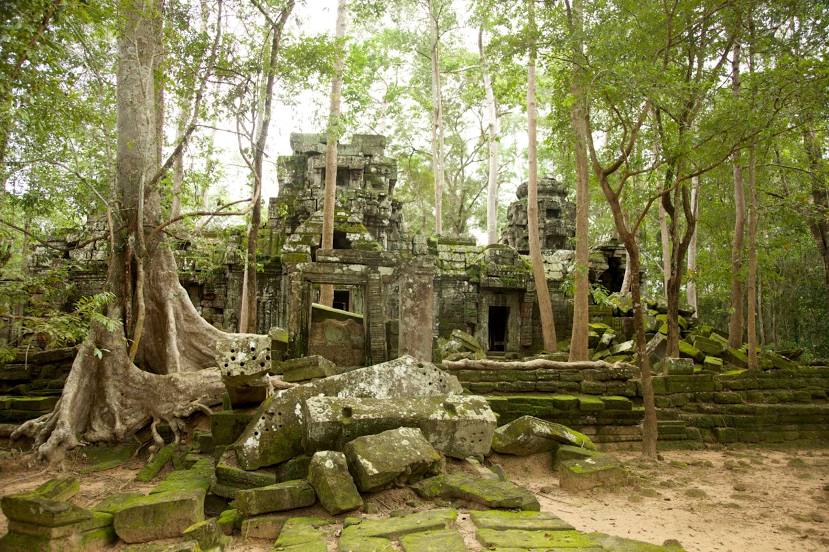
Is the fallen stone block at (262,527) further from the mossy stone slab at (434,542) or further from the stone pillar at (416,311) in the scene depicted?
the stone pillar at (416,311)

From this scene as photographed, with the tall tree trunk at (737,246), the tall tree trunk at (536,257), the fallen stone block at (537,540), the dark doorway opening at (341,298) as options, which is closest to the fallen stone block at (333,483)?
the fallen stone block at (537,540)

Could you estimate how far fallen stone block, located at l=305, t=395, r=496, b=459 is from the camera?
5000 millimetres

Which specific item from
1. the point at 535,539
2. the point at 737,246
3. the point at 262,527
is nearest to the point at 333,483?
the point at 262,527

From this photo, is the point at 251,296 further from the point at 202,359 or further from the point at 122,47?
the point at 122,47

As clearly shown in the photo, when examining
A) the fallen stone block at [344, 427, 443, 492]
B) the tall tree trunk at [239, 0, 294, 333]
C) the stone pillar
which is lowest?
the fallen stone block at [344, 427, 443, 492]

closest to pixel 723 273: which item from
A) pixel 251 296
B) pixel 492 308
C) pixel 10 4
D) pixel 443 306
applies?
pixel 492 308

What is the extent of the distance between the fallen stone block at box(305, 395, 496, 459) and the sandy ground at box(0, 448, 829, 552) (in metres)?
0.73

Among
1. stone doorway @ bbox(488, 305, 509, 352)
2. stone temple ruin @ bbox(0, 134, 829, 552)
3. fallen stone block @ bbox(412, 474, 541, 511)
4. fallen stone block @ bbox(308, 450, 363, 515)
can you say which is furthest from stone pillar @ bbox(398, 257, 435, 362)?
stone doorway @ bbox(488, 305, 509, 352)

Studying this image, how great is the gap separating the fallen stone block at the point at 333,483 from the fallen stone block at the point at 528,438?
2375mm

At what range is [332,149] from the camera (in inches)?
537

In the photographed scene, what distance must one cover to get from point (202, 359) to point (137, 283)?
5.12ft

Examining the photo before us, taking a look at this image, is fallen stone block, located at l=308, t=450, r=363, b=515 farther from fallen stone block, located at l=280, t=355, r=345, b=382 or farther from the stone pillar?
the stone pillar

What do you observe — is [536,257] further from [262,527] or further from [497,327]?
[262,527]

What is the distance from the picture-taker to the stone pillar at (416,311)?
8.27 m
